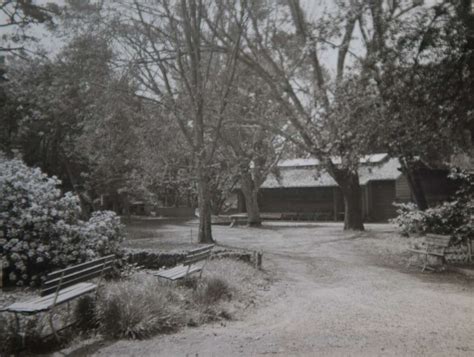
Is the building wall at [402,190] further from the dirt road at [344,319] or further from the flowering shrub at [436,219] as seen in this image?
the dirt road at [344,319]

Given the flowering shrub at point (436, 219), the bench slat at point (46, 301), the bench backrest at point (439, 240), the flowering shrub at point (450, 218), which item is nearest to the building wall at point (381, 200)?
the flowering shrub at point (436, 219)

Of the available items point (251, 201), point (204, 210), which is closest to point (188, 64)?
point (204, 210)

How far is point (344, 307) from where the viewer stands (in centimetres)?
761

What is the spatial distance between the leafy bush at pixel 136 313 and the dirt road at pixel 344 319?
239 millimetres

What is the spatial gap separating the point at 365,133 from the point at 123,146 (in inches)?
564

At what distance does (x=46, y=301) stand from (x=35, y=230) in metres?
4.25

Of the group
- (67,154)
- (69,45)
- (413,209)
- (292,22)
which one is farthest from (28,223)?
(67,154)

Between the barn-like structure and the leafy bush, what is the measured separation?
70.8ft

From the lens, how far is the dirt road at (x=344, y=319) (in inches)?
213

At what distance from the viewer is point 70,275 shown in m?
6.30

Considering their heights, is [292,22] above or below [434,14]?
above

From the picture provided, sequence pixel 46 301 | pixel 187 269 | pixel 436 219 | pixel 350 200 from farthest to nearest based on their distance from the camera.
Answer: pixel 350 200, pixel 436 219, pixel 187 269, pixel 46 301

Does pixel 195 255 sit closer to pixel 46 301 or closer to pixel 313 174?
pixel 46 301

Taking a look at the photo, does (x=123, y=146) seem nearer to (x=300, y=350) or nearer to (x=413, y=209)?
(x=413, y=209)
